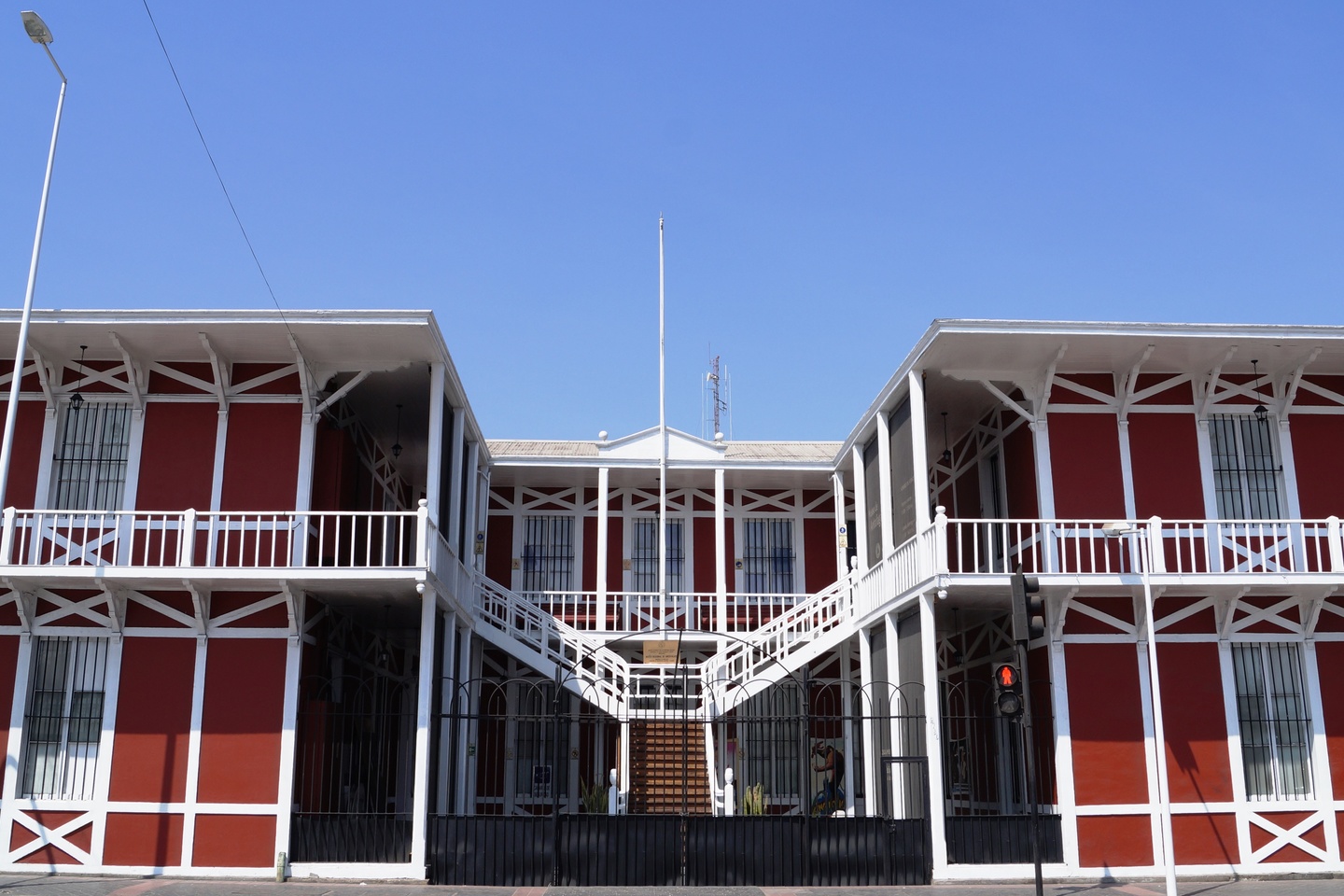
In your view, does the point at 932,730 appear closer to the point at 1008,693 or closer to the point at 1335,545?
the point at 1008,693

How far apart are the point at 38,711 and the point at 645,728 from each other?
32.3 ft

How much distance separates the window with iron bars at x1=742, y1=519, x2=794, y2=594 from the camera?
27.3 meters

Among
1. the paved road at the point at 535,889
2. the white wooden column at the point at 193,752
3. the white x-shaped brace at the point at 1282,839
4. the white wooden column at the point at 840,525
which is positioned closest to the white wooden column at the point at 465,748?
the paved road at the point at 535,889

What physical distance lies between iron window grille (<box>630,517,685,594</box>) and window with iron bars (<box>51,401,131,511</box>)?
12192mm

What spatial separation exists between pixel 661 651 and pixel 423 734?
296 inches

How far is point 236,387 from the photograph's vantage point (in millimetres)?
18250

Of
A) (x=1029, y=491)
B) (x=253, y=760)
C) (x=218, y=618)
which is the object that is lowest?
(x=253, y=760)

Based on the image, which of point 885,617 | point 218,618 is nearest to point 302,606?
point 218,618

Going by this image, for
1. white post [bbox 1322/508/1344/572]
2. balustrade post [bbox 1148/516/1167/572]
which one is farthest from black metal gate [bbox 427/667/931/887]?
white post [bbox 1322/508/1344/572]

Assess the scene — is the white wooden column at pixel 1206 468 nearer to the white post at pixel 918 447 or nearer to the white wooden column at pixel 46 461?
the white post at pixel 918 447

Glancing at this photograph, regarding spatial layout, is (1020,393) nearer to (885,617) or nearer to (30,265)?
(885,617)

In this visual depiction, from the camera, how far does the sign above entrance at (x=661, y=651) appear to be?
2303 centimetres

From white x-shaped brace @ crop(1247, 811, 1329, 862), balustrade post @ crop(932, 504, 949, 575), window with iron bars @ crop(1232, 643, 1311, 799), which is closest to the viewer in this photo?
balustrade post @ crop(932, 504, 949, 575)

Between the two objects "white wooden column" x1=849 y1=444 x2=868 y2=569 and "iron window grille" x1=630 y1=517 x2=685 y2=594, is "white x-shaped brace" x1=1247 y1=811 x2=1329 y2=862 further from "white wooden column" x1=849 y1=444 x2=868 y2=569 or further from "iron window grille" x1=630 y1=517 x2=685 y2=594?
"iron window grille" x1=630 y1=517 x2=685 y2=594
